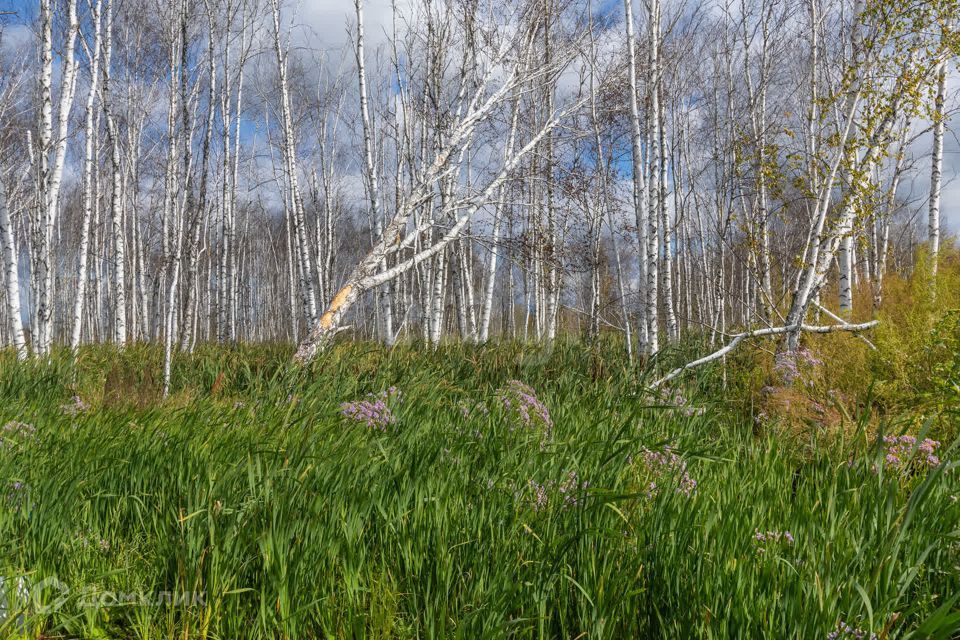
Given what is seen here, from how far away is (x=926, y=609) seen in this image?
5.58ft

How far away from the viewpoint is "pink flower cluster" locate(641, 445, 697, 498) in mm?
2375

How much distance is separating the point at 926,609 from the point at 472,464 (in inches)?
68.7

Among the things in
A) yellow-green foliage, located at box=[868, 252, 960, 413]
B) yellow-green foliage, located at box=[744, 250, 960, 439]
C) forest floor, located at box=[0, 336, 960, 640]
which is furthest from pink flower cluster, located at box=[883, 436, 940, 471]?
yellow-green foliage, located at box=[868, 252, 960, 413]

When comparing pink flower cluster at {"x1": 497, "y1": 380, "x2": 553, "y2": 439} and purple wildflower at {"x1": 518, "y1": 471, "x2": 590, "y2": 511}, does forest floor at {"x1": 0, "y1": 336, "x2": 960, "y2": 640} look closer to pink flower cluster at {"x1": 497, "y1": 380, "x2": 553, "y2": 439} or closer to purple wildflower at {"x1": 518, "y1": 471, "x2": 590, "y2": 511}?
purple wildflower at {"x1": 518, "y1": 471, "x2": 590, "y2": 511}

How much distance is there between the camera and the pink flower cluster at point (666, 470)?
238 cm

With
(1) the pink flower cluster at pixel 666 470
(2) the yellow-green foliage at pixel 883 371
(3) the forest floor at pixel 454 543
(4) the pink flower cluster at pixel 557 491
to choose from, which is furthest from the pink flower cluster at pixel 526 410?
(2) the yellow-green foliage at pixel 883 371

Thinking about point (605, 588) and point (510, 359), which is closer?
point (605, 588)

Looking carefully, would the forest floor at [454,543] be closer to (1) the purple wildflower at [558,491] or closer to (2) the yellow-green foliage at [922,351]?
(1) the purple wildflower at [558,491]

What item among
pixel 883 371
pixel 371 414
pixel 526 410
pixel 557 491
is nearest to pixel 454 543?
pixel 557 491

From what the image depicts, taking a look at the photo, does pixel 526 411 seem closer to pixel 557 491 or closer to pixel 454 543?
pixel 557 491

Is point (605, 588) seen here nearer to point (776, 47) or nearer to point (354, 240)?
point (776, 47)

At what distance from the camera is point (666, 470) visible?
2596mm

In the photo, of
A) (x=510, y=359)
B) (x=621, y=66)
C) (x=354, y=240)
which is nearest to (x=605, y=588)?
(x=510, y=359)

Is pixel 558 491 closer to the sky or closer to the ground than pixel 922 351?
closer to the ground
